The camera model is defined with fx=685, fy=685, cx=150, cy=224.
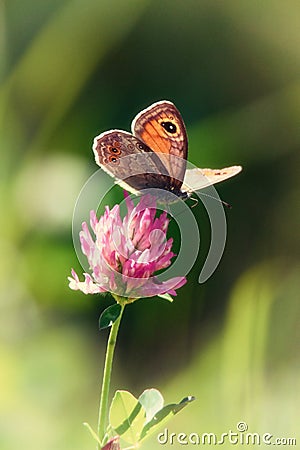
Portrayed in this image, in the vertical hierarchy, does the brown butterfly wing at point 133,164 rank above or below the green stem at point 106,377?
above

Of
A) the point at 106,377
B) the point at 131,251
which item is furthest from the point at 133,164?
the point at 106,377

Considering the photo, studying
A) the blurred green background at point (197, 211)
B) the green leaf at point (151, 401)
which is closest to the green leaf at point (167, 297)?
the blurred green background at point (197, 211)

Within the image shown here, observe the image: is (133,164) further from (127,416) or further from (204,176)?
(127,416)

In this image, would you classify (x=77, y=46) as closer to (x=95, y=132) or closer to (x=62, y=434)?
(x=95, y=132)

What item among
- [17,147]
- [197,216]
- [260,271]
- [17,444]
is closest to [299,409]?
[260,271]

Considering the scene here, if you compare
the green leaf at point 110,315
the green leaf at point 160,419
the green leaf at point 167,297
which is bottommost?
the green leaf at point 160,419

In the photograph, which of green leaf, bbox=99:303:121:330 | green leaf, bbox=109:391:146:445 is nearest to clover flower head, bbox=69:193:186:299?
green leaf, bbox=99:303:121:330

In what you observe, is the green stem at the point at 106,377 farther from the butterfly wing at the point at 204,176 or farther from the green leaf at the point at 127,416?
the butterfly wing at the point at 204,176
